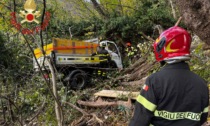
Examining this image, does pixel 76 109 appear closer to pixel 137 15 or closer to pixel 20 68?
pixel 20 68

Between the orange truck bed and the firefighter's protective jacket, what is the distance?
7.82 m

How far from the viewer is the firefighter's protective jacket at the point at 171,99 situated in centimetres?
202

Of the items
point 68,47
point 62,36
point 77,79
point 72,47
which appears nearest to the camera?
point 77,79

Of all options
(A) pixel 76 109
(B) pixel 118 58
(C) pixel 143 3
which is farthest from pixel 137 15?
(A) pixel 76 109

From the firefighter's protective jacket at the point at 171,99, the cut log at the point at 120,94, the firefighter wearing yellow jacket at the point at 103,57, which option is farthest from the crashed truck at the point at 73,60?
the firefighter's protective jacket at the point at 171,99

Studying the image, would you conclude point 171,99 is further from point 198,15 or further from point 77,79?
point 77,79

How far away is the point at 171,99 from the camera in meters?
2.03

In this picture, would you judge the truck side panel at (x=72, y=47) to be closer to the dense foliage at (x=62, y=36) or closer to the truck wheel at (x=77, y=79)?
the dense foliage at (x=62, y=36)

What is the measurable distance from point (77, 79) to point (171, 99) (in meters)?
7.85

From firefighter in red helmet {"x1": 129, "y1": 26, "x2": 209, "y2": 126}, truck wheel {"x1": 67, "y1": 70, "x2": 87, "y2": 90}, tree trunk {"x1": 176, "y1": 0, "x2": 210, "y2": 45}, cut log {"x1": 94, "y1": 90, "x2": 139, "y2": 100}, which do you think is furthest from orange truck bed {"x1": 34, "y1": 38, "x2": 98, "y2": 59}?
firefighter in red helmet {"x1": 129, "y1": 26, "x2": 209, "y2": 126}

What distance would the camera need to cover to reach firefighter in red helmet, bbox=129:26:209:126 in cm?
202

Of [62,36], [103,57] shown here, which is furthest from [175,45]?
[62,36]

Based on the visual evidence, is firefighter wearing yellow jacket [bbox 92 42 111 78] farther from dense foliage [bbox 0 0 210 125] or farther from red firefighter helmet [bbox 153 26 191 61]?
red firefighter helmet [bbox 153 26 191 61]

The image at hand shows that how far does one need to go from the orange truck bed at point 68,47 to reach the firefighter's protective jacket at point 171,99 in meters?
7.82
